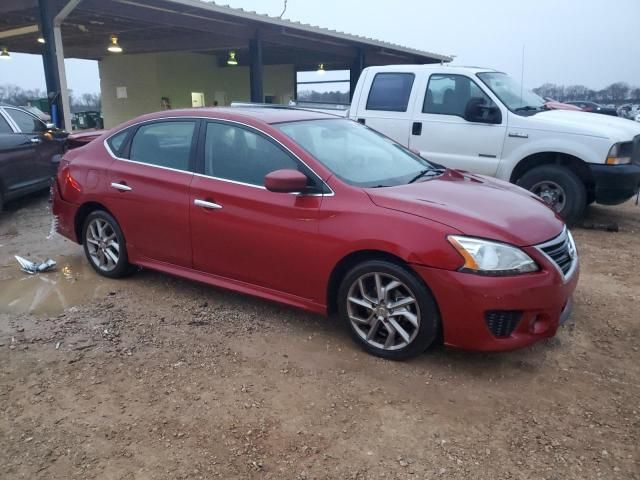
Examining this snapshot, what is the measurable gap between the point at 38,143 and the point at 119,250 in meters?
4.39

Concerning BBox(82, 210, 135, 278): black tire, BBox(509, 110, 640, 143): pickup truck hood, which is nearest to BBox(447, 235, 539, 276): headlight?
BBox(82, 210, 135, 278): black tire

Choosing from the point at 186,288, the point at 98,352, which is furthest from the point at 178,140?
the point at 98,352

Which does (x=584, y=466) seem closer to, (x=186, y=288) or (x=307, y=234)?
(x=307, y=234)

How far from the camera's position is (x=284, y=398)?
3.11 meters

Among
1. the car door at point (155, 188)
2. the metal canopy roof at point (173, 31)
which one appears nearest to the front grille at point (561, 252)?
the car door at point (155, 188)

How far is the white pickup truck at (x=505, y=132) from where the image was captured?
250 inches

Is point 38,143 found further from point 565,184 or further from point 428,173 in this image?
point 565,184

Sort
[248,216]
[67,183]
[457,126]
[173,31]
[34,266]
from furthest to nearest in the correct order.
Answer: [173,31], [457,126], [34,266], [67,183], [248,216]

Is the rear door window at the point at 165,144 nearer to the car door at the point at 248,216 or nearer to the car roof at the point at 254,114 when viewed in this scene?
the car roof at the point at 254,114

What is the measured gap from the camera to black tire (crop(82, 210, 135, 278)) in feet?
15.9

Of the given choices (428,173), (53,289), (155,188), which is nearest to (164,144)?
(155,188)

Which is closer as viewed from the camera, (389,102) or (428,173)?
(428,173)

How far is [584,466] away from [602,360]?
119 centimetres

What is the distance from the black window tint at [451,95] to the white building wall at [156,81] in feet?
51.3
